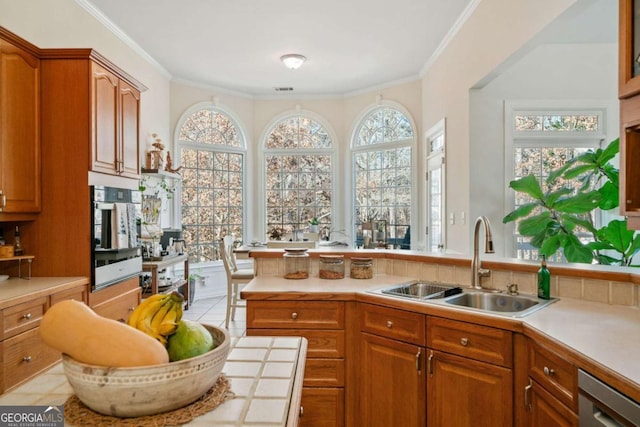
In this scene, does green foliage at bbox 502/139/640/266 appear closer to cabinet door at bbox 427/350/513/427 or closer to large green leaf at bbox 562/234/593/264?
large green leaf at bbox 562/234/593/264

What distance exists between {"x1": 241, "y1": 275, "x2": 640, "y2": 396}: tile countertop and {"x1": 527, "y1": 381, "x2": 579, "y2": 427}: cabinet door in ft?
0.68

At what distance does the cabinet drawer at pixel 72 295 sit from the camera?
239 centimetres

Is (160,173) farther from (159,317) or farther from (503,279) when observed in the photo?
(159,317)

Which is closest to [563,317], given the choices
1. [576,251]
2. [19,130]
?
[576,251]

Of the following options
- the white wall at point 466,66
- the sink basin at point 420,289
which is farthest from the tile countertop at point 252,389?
the white wall at point 466,66

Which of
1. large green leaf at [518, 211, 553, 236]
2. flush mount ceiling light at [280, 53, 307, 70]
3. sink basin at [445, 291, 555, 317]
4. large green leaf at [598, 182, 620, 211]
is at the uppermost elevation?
flush mount ceiling light at [280, 53, 307, 70]

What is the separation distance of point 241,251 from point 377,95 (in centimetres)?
323

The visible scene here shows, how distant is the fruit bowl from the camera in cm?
68

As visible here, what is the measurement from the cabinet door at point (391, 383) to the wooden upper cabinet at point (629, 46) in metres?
1.37

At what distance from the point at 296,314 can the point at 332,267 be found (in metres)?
0.50

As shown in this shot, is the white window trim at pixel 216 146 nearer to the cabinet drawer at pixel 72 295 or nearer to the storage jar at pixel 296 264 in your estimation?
the cabinet drawer at pixel 72 295

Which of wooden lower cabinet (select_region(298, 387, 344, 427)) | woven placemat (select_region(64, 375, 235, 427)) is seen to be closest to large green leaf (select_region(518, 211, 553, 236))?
wooden lower cabinet (select_region(298, 387, 344, 427))

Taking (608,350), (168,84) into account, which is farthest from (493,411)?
(168,84)

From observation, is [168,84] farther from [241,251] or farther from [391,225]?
[391,225]
